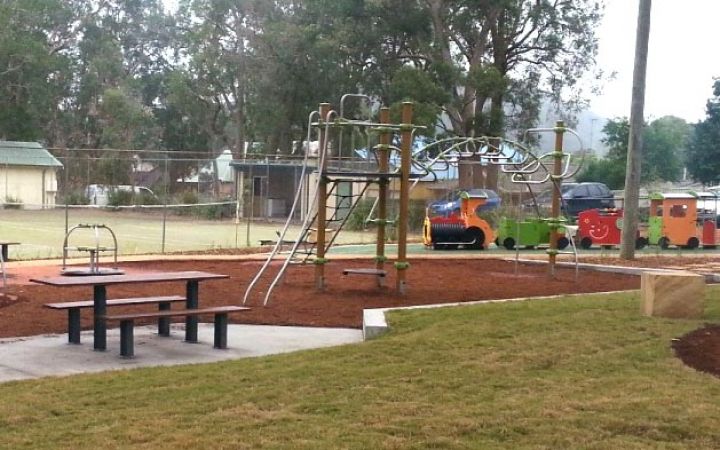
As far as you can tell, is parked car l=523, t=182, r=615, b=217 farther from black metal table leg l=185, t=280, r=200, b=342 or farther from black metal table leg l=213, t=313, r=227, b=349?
black metal table leg l=213, t=313, r=227, b=349

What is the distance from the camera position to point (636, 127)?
21.6 meters

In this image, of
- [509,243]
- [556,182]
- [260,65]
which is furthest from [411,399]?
[260,65]

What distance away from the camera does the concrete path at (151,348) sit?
8.73 m

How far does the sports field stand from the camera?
27.3 meters

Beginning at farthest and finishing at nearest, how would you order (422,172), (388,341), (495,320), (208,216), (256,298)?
1. (208,216)
2. (422,172)
3. (256,298)
4. (495,320)
5. (388,341)

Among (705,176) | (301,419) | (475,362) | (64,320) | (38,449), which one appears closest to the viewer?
(38,449)

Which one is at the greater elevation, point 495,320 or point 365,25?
point 365,25

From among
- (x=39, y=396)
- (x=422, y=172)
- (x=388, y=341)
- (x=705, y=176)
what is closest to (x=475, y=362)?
(x=388, y=341)

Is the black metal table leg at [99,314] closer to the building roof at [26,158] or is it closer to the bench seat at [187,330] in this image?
the bench seat at [187,330]

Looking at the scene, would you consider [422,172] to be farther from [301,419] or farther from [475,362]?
[301,419]

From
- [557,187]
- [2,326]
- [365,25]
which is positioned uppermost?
[365,25]

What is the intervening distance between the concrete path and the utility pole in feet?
39.4

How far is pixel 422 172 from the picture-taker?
16.6m

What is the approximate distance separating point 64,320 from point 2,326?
2.54ft
